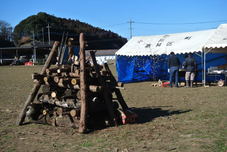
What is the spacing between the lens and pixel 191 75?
17859 mm

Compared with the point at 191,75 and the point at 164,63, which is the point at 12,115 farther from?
the point at 164,63

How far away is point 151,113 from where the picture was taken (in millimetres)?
9594

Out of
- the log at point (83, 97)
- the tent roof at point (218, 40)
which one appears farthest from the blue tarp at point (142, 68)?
the log at point (83, 97)

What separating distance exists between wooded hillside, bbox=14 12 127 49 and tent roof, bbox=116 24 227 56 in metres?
58.2

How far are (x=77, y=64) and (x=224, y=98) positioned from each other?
6747 mm

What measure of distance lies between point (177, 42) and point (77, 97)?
1242 centimetres

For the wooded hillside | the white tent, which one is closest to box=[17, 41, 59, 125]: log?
the white tent

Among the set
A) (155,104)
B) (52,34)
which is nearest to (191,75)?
(155,104)

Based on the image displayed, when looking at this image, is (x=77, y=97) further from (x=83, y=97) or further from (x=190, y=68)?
(x=190, y=68)

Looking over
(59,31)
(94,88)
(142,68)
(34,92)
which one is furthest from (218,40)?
(59,31)

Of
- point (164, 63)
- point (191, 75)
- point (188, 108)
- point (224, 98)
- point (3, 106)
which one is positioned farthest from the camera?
point (164, 63)

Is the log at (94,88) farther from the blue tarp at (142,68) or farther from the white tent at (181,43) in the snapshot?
the blue tarp at (142,68)

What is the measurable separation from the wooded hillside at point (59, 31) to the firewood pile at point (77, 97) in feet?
230

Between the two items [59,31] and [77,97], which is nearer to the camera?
[77,97]
